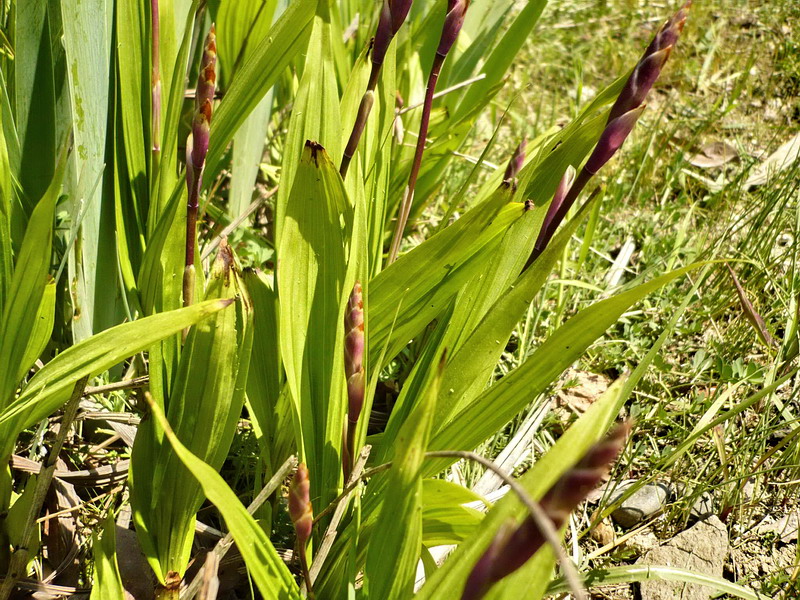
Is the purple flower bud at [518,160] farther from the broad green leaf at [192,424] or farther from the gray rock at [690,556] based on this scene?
the gray rock at [690,556]

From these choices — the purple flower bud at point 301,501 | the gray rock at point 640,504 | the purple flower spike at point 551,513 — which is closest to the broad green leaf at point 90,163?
the purple flower bud at point 301,501

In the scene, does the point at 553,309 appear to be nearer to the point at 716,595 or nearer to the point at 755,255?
the point at 755,255

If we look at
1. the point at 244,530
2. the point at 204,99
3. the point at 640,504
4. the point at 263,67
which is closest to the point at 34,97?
the point at 263,67

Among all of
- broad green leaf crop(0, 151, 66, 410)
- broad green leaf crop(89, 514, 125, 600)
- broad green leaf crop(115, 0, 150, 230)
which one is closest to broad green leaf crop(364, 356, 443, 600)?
broad green leaf crop(89, 514, 125, 600)

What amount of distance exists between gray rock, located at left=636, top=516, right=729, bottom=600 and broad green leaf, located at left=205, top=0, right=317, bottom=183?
0.99m

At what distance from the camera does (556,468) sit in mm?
681

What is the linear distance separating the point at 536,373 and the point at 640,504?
0.64 metres

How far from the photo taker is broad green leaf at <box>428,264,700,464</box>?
2.76 feet

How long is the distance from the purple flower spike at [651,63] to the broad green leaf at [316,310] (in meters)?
0.37

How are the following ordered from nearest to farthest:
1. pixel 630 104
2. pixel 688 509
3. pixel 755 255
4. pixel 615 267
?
pixel 630 104 → pixel 688 509 → pixel 755 255 → pixel 615 267

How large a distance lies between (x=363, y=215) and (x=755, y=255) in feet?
3.75

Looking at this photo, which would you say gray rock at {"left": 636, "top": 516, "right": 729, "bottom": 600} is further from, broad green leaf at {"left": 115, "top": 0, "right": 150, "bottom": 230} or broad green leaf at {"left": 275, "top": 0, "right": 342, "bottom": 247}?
broad green leaf at {"left": 115, "top": 0, "right": 150, "bottom": 230}

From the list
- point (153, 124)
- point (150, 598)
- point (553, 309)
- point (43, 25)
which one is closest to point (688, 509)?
point (553, 309)

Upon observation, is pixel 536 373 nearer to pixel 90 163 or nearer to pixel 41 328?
pixel 41 328
